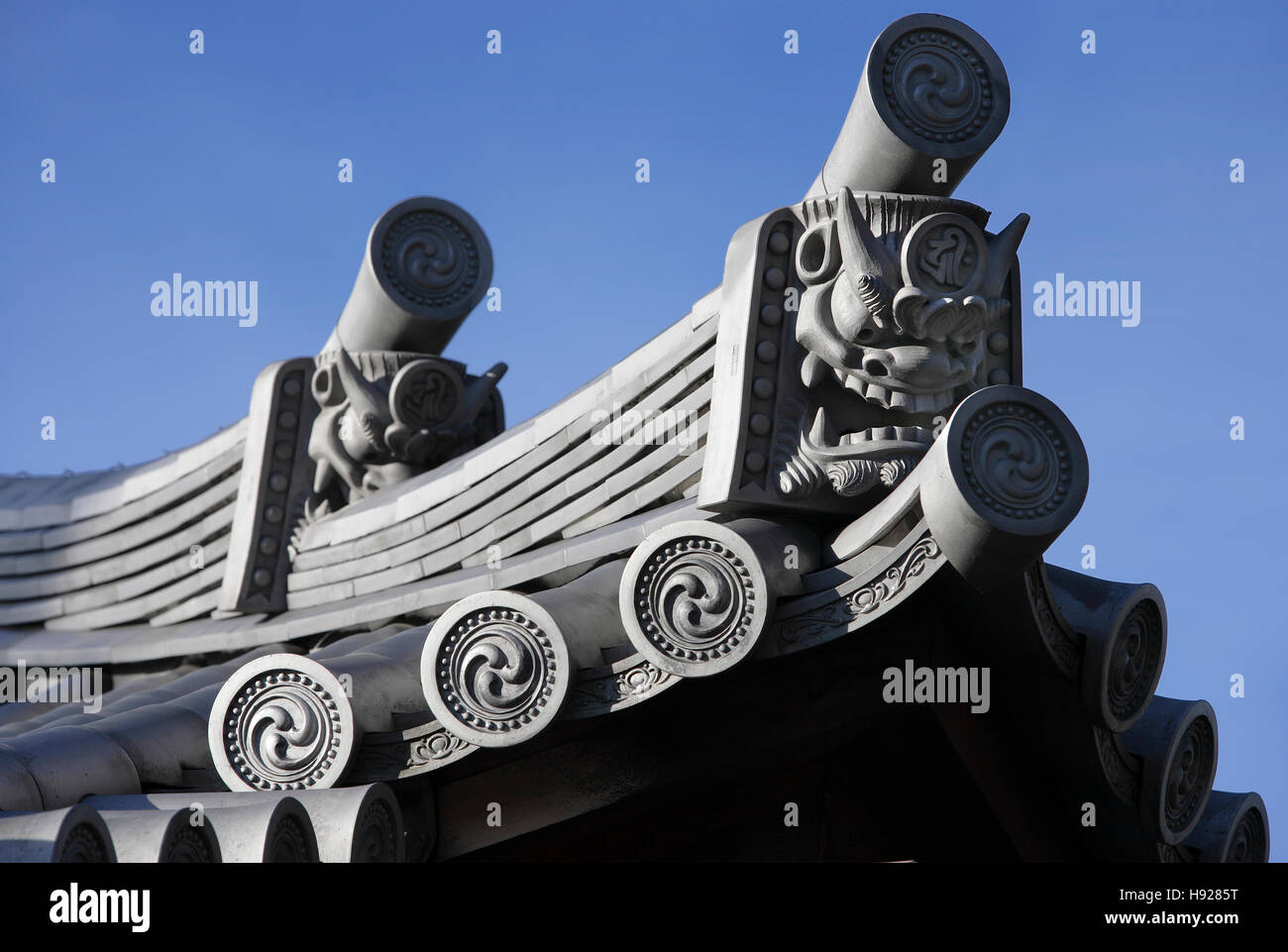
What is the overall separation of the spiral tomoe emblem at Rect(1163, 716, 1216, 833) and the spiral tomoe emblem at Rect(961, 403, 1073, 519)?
164 centimetres

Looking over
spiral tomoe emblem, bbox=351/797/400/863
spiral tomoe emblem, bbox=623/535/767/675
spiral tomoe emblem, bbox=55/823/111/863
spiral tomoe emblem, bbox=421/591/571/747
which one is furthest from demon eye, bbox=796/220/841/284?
spiral tomoe emblem, bbox=55/823/111/863

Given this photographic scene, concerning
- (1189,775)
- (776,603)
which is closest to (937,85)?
(776,603)

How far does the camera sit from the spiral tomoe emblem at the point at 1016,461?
6047mm

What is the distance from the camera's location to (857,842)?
7.23 meters

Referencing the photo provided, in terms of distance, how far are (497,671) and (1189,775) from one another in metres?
2.93

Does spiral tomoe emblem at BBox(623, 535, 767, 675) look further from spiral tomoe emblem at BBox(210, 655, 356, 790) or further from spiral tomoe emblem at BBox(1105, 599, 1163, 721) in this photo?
spiral tomoe emblem at BBox(1105, 599, 1163, 721)

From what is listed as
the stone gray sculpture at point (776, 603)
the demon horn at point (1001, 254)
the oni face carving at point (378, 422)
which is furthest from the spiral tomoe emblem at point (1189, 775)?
the oni face carving at point (378, 422)

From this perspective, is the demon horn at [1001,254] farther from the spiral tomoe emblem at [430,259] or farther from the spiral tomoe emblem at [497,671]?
the spiral tomoe emblem at [430,259]

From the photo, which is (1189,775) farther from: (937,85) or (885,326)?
(937,85)

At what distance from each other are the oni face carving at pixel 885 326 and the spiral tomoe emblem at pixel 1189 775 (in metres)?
1.66

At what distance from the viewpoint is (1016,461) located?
20.0ft
